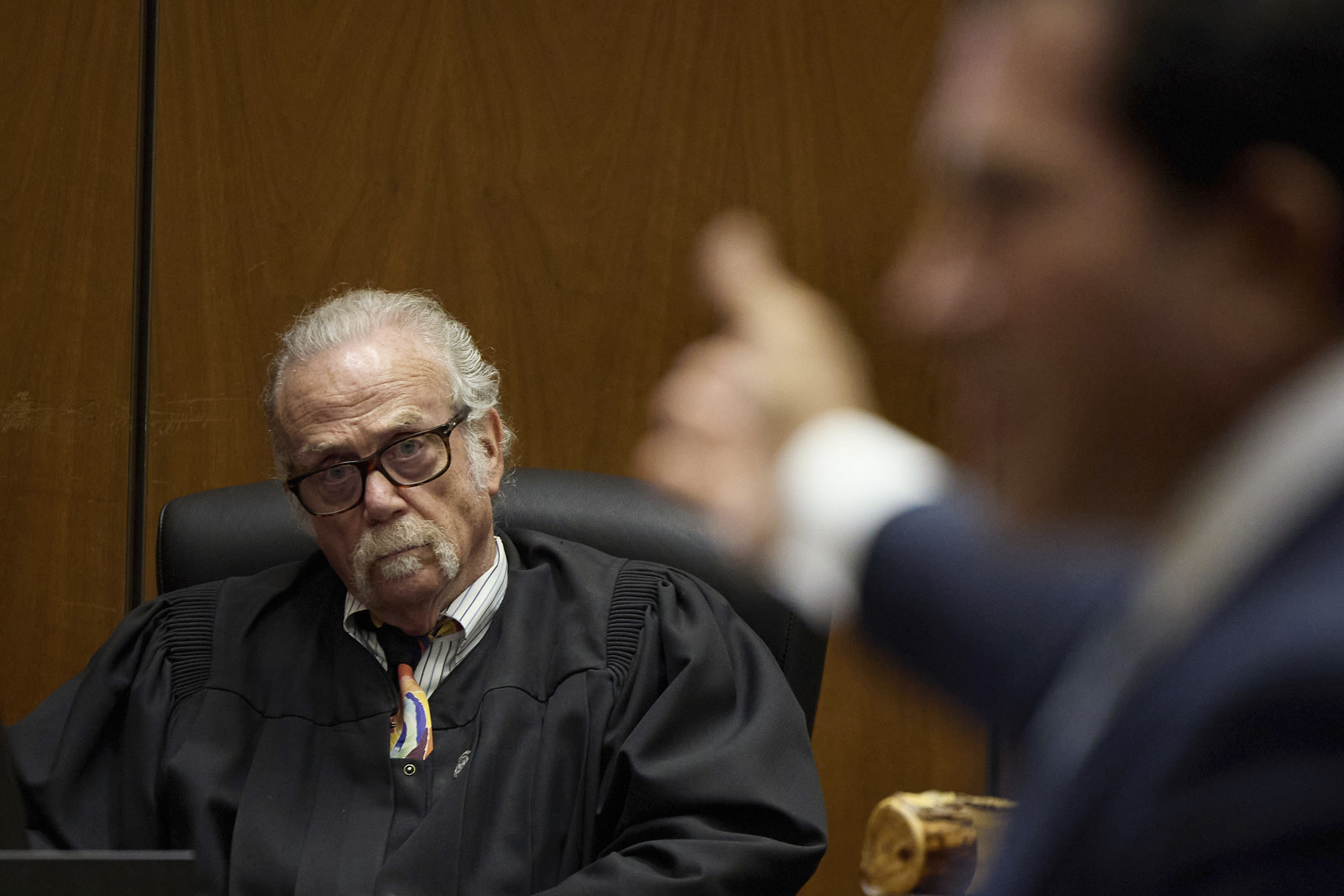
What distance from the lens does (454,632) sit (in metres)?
1.85

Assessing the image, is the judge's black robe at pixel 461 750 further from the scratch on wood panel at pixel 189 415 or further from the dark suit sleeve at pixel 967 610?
the scratch on wood panel at pixel 189 415

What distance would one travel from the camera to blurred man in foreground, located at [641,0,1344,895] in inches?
15.0

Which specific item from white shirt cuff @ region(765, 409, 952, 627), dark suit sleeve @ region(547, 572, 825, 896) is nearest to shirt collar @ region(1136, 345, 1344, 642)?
white shirt cuff @ region(765, 409, 952, 627)

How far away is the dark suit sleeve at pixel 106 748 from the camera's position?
5.70ft

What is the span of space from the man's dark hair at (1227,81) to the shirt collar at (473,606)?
4.88 feet

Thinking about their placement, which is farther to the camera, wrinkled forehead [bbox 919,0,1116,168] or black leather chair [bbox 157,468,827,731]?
black leather chair [bbox 157,468,827,731]

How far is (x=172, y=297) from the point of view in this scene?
275 centimetres

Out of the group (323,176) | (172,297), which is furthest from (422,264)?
(172,297)

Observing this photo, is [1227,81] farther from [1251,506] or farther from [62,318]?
[62,318]

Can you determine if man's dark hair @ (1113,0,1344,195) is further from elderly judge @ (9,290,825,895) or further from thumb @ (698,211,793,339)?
elderly judge @ (9,290,825,895)

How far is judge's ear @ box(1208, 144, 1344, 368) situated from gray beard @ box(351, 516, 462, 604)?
57.6 inches

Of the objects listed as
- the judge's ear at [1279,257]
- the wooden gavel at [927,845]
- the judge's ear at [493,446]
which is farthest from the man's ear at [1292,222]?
the judge's ear at [493,446]

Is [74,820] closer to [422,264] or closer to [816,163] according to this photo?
[422,264]

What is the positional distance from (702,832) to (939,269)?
1.16m
